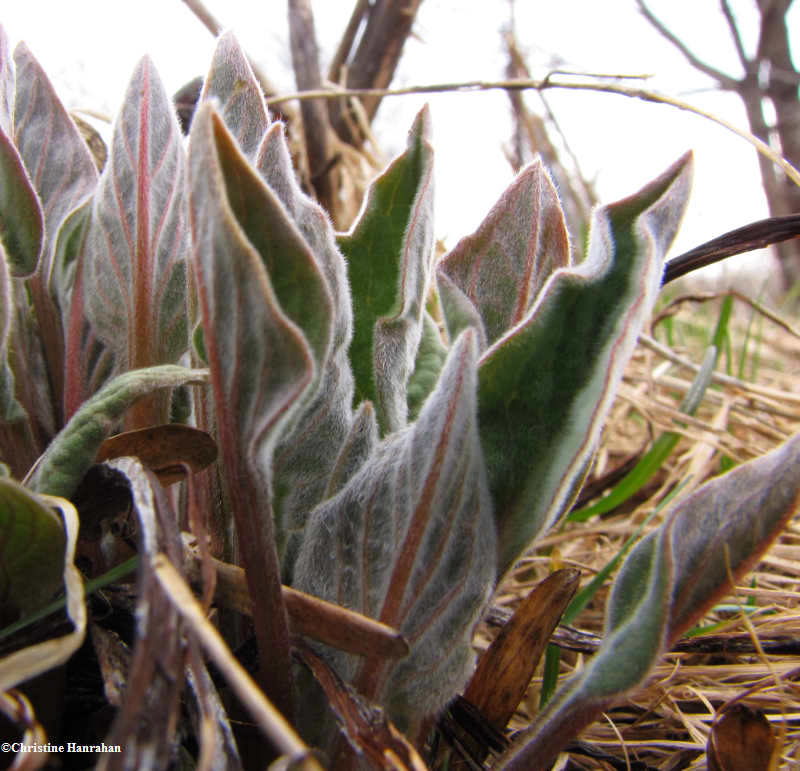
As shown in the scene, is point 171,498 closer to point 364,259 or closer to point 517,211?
point 364,259

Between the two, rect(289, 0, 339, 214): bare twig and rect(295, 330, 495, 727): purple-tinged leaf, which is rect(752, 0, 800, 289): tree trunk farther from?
rect(295, 330, 495, 727): purple-tinged leaf

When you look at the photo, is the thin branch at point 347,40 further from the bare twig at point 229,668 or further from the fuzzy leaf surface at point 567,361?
the bare twig at point 229,668

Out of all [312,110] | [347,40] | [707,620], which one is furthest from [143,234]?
[347,40]

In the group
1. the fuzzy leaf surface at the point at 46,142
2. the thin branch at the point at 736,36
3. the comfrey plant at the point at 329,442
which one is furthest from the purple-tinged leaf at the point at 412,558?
the thin branch at the point at 736,36

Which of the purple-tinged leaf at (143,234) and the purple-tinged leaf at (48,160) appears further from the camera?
the purple-tinged leaf at (48,160)

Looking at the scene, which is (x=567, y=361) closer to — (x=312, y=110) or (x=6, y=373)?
(x=6, y=373)

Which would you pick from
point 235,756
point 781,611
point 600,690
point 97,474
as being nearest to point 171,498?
point 97,474
